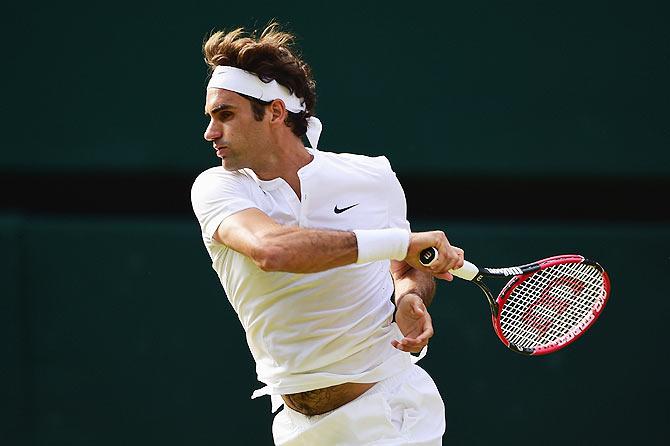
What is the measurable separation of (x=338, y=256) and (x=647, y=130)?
2.39 metres

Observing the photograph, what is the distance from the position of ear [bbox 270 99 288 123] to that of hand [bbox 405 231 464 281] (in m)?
0.67

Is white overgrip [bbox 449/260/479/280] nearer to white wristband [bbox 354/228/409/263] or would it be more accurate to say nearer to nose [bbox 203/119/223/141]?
white wristband [bbox 354/228/409/263]

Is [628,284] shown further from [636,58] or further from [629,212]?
[636,58]

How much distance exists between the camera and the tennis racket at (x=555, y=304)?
3146 mm

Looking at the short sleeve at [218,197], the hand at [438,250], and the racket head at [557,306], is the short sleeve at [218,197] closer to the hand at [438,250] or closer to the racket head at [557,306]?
the hand at [438,250]

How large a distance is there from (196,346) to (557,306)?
177 cm

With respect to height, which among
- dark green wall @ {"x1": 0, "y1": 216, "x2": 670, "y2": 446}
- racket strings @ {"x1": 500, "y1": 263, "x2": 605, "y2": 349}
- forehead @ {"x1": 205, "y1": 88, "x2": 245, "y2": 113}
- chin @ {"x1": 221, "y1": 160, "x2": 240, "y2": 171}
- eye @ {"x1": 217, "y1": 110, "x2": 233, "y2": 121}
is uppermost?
forehead @ {"x1": 205, "y1": 88, "x2": 245, "y2": 113}

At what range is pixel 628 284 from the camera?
4.68 metres

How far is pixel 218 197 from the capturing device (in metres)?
2.87

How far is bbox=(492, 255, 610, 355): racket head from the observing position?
318cm

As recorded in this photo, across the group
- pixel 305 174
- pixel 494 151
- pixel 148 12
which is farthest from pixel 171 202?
pixel 305 174

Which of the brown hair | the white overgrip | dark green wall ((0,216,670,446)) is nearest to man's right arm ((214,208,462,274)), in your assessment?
the white overgrip

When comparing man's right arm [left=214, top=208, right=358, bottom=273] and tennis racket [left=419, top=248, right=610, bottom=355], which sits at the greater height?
man's right arm [left=214, top=208, right=358, bottom=273]

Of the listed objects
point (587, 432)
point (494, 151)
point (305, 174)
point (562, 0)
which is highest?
point (562, 0)
